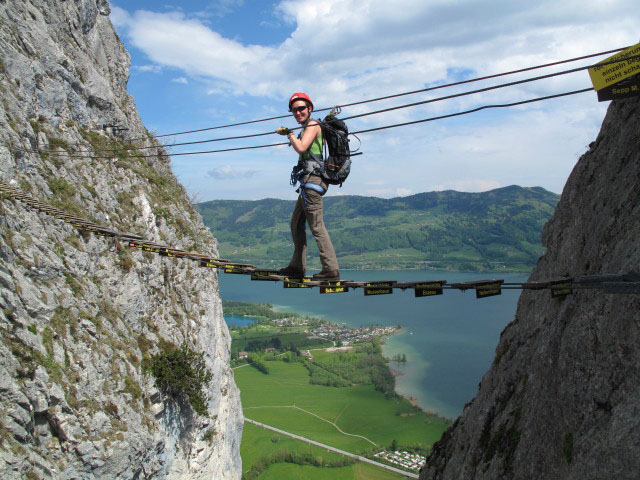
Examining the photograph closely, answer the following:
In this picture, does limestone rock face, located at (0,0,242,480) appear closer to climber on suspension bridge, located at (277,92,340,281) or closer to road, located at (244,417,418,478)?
climber on suspension bridge, located at (277,92,340,281)

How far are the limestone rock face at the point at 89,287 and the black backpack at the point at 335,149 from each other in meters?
5.90

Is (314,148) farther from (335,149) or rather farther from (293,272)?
(293,272)

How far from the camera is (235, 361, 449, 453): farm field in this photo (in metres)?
77.0

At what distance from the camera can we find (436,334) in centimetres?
12456

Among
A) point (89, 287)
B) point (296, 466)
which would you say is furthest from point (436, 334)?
point (89, 287)

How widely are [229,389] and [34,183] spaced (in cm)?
1812

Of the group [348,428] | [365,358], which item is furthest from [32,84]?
[365,358]

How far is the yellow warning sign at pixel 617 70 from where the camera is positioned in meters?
5.87

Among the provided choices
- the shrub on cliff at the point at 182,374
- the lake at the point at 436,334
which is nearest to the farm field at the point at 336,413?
the lake at the point at 436,334

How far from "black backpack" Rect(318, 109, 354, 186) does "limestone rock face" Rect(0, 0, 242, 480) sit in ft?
19.4

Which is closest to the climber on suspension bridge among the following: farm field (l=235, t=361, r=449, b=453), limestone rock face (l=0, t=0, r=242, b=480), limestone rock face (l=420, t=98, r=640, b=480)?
limestone rock face (l=420, t=98, r=640, b=480)

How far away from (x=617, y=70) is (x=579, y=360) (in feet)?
14.2

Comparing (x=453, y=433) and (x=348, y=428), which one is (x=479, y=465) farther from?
(x=348, y=428)

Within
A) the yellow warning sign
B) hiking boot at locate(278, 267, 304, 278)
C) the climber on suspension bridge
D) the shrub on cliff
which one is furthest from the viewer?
the shrub on cliff
